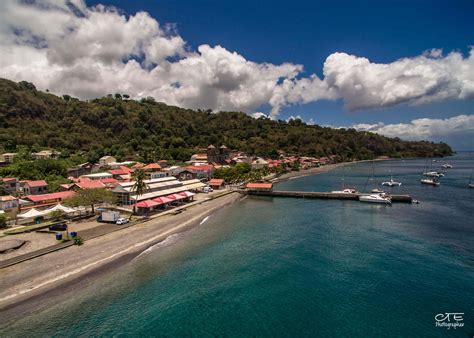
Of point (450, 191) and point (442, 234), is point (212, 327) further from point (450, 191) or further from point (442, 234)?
point (450, 191)

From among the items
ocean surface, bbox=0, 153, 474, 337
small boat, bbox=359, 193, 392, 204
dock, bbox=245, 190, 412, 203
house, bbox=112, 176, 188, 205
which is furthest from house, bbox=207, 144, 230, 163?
ocean surface, bbox=0, 153, 474, 337

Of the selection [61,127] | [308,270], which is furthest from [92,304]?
[61,127]

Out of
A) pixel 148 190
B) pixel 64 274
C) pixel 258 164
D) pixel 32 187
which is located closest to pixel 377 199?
pixel 148 190

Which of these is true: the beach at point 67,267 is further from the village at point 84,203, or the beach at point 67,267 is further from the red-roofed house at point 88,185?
the red-roofed house at point 88,185

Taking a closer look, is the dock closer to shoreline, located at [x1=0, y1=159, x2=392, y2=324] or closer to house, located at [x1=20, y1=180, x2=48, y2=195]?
shoreline, located at [x1=0, y1=159, x2=392, y2=324]

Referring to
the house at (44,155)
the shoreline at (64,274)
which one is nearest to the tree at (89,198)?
the shoreline at (64,274)

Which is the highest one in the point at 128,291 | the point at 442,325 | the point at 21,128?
the point at 21,128
